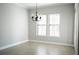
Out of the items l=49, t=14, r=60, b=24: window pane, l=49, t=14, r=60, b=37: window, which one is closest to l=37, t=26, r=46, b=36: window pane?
l=49, t=14, r=60, b=37: window

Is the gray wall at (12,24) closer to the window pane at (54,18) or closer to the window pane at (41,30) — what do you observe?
the window pane at (41,30)

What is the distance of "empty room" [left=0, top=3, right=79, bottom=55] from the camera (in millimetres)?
4504

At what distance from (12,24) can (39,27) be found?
6.67 feet

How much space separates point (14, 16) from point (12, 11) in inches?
12.6

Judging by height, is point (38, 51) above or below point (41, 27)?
below

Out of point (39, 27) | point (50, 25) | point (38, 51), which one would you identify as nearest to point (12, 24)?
point (39, 27)

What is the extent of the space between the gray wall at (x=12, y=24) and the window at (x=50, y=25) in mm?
1236

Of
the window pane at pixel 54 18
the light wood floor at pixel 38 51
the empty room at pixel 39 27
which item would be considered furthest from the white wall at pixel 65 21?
the light wood floor at pixel 38 51

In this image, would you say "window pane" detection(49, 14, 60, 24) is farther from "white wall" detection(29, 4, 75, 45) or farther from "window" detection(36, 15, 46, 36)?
"window" detection(36, 15, 46, 36)

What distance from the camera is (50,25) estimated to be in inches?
223

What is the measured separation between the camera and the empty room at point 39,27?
450 cm

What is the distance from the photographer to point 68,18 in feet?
16.8

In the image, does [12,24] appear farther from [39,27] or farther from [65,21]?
[65,21]

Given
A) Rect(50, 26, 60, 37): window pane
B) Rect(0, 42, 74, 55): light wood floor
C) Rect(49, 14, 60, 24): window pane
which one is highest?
Rect(49, 14, 60, 24): window pane
